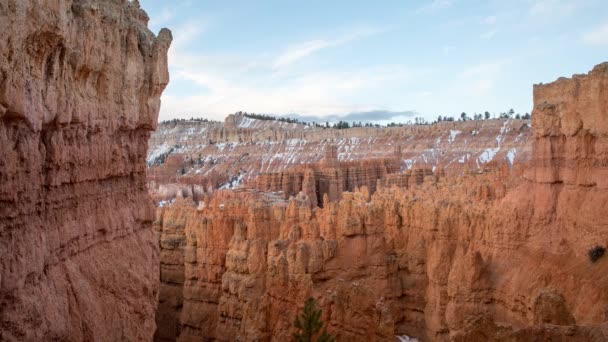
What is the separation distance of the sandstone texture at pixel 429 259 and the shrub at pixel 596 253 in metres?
0.20

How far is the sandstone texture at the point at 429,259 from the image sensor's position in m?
10.7

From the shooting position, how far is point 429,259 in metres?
17.1

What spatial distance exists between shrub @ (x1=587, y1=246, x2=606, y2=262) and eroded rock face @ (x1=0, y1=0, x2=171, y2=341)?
10.4 meters

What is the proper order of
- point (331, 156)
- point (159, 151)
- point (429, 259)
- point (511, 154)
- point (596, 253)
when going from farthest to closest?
point (159, 151) → point (511, 154) → point (331, 156) → point (429, 259) → point (596, 253)

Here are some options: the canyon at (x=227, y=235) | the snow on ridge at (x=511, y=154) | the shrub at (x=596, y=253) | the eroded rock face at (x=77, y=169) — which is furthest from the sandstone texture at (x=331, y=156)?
the eroded rock face at (x=77, y=169)

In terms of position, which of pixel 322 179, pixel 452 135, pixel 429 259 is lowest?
pixel 429 259

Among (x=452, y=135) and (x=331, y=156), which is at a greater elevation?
(x=452, y=135)

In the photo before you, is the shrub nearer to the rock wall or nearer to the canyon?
the canyon

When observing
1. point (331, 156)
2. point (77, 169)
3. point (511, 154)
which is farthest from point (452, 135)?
point (77, 169)

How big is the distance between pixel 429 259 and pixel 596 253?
5419 mm

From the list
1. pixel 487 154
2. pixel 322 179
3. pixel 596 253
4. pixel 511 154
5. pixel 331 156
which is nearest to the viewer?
pixel 596 253

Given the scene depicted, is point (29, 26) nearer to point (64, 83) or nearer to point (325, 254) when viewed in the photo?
point (64, 83)

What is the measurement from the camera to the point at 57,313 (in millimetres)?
5977

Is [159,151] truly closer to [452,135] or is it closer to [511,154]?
[452,135]
